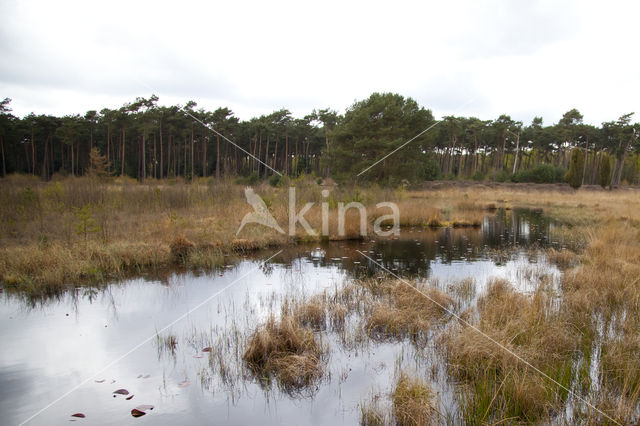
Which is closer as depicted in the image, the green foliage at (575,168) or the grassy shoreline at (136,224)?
the grassy shoreline at (136,224)

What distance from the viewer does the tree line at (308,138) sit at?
102 feet

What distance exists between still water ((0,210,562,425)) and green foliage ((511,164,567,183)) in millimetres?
42276

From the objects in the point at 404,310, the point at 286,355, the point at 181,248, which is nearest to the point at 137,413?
the point at 286,355

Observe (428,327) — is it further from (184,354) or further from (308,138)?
(308,138)

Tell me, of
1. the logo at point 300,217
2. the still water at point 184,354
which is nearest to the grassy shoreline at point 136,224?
the logo at point 300,217

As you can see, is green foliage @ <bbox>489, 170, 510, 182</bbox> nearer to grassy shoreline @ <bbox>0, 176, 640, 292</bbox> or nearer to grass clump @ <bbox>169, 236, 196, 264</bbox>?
grassy shoreline @ <bbox>0, 176, 640, 292</bbox>

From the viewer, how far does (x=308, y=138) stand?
178 feet

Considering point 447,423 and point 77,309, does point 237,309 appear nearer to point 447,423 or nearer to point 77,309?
point 77,309

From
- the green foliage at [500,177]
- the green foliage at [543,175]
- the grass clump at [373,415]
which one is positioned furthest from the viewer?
the green foliage at [500,177]

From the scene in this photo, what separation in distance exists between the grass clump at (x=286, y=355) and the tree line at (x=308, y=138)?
2467 centimetres

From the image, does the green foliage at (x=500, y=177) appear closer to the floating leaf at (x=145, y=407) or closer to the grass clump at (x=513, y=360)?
the grass clump at (x=513, y=360)

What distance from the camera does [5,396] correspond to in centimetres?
442

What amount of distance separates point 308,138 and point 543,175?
29.3 meters

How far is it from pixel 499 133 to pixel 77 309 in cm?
5871
